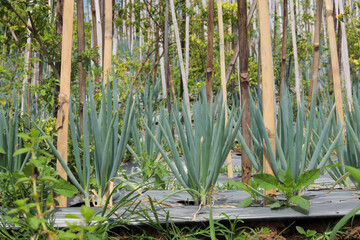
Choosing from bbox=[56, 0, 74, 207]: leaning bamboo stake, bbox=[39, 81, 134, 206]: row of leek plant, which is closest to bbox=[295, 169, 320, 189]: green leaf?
bbox=[39, 81, 134, 206]: row of leek plant

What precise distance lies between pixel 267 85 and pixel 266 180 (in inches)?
15.1

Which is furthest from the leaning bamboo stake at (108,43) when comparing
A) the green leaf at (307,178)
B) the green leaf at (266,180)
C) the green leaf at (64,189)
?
Answer: the green leaf at (307,178)

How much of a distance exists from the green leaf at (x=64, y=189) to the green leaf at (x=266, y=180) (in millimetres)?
685

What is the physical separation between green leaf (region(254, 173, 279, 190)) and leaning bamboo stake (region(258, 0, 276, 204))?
75mm

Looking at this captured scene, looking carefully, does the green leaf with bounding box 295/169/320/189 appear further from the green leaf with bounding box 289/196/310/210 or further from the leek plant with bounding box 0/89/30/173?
the leek plant with bounding box 0/89/30/173

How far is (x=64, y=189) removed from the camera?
1529 mm

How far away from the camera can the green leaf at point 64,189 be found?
151cm

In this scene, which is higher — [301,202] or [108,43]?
[108,43]

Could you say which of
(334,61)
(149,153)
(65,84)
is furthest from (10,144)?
(334,61)

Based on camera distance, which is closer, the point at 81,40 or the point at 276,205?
the point at 276,205

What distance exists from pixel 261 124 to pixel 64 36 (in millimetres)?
890

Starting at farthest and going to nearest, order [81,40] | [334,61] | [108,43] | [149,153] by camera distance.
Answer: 1. [149,153]
2. [334,61]
3. [81,40]
4. [108,43]

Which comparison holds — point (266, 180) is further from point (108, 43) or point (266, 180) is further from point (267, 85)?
point (108, 43)

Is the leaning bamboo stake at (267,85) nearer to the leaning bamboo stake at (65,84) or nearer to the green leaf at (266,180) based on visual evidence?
the green leaf at (266,180)
